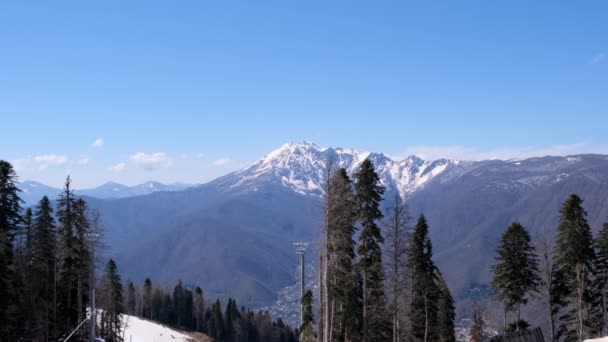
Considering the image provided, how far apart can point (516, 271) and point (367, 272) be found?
14.5 meters

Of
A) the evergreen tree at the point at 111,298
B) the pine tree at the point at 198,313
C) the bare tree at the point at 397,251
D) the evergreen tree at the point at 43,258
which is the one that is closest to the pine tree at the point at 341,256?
the bare tree at the point at 397,251

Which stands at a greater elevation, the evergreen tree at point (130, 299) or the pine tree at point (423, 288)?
the pine tree at point (423, 288)

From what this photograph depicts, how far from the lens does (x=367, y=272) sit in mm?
46000

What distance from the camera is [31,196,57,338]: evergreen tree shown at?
5591cm

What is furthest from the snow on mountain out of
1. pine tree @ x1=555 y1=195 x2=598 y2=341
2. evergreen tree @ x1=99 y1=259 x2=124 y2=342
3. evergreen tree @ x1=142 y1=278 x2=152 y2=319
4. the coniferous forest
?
pine tree @ x1=555 y1=195 x2=598 y2=341

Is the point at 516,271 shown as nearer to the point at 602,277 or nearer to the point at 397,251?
the point at 602,277

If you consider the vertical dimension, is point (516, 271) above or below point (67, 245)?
below

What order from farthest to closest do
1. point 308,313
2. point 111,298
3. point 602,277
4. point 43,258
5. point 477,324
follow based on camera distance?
point 111,298
point 308,313
point 43,258
point 477,324
point 602,277

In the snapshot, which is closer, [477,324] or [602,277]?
[602,277]

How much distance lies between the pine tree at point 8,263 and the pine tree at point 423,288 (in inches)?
1242

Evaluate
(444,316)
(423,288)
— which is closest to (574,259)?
(423,288)

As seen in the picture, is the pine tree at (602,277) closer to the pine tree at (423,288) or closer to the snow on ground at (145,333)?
the pine tree at (423,288)

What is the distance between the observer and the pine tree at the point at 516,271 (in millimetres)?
51438

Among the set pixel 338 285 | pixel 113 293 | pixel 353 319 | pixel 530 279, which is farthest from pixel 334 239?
pixel 113 293
